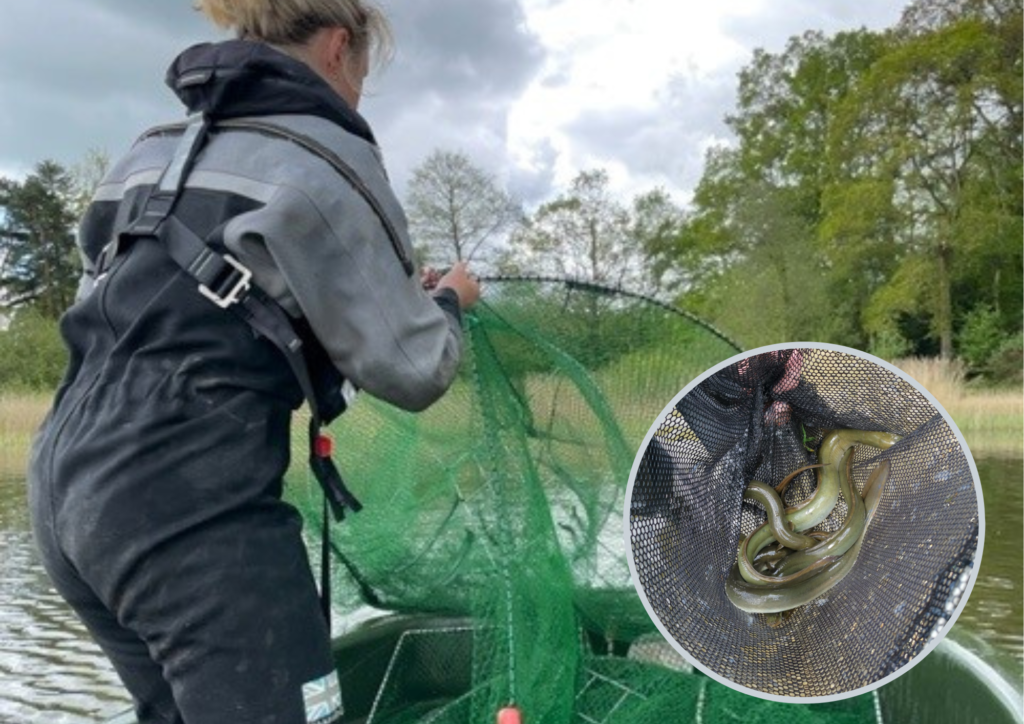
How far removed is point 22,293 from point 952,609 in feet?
111

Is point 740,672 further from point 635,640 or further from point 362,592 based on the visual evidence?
point 362,592

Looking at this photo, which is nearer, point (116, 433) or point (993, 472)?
point (116, 433)

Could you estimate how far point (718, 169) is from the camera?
35.0 meters

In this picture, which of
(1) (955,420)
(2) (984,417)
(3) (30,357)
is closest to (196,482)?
(1) (955,420)

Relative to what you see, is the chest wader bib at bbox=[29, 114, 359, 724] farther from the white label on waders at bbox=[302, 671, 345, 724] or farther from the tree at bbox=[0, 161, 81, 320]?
the tree at bbox=[0, 161, 81, 320]

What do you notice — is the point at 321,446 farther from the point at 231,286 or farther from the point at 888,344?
the point at 888,344

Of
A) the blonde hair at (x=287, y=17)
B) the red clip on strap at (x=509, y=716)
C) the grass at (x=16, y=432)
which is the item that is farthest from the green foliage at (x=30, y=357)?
the blonde hair at (x=287, y=17)

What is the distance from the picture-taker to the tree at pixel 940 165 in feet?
90.4

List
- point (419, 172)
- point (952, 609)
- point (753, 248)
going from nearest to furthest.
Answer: point (952, 609)
point (419, 172)
point (753, 248)

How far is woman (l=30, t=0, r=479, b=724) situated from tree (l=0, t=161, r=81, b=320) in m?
31.5

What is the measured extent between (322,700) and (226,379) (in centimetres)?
43

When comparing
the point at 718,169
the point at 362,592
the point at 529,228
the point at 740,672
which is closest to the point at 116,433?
the point at 740,672

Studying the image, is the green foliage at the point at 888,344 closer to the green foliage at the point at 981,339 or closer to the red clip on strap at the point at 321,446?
the green foliage at the point at 981,339

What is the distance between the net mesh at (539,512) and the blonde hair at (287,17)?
83cm
